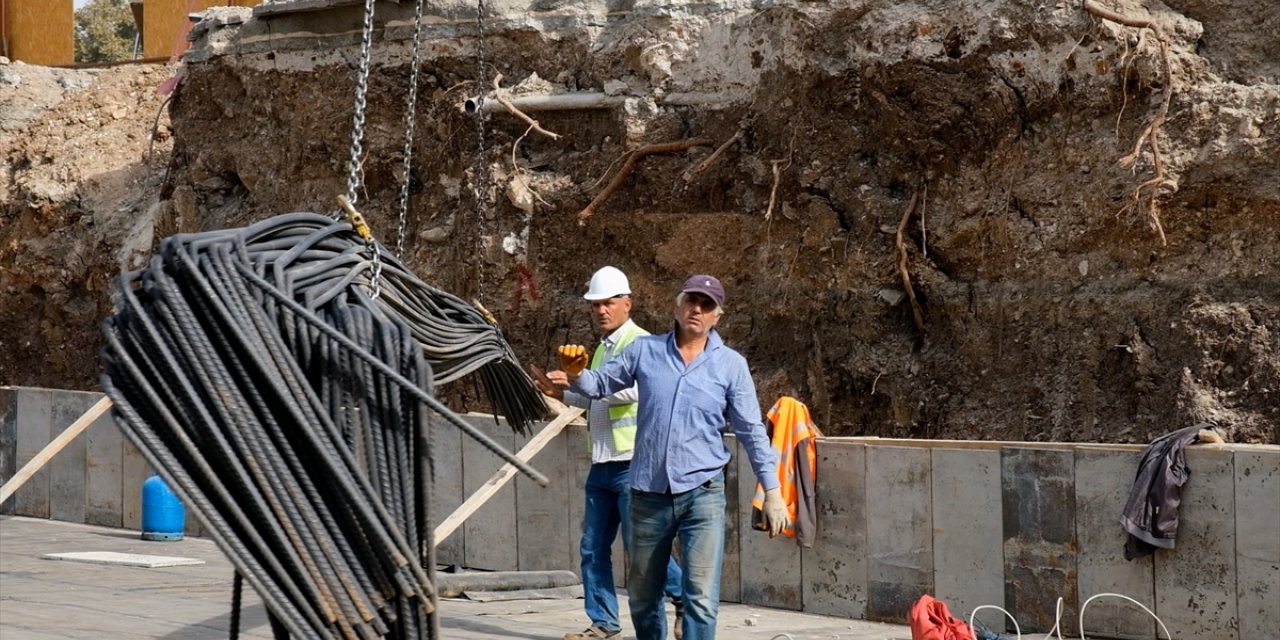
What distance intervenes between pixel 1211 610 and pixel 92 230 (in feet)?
55.0

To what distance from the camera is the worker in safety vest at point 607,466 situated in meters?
8.67

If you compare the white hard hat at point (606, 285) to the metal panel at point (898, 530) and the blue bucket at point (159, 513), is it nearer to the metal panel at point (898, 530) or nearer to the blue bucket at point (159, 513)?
the metal panel at point (898, 530)

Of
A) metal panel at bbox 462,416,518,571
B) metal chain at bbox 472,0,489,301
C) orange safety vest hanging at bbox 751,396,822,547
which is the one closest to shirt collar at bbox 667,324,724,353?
orange safety vest hanging at bbox 751,396,822,547

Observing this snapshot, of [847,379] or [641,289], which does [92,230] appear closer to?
[641,289]

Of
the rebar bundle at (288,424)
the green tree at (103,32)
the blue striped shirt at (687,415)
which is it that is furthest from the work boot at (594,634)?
the green tree at (103,32)

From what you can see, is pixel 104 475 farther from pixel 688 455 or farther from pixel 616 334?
pixel 688 455

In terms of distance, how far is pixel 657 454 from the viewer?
7270 mm

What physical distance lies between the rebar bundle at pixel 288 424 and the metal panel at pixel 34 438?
416 inches

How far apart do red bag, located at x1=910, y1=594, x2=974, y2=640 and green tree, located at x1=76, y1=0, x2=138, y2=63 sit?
1724 inches

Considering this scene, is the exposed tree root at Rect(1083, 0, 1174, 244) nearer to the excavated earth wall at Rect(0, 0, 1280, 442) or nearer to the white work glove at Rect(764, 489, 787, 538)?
the excavated earth wall at Rect(0, 0, 1280, 442)

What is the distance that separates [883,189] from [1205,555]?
5.59m

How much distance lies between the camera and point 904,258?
516 inches

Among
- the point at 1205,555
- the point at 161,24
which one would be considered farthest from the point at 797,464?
the point at 161,24

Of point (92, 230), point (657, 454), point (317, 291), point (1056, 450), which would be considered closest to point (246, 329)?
point (317, 291)
